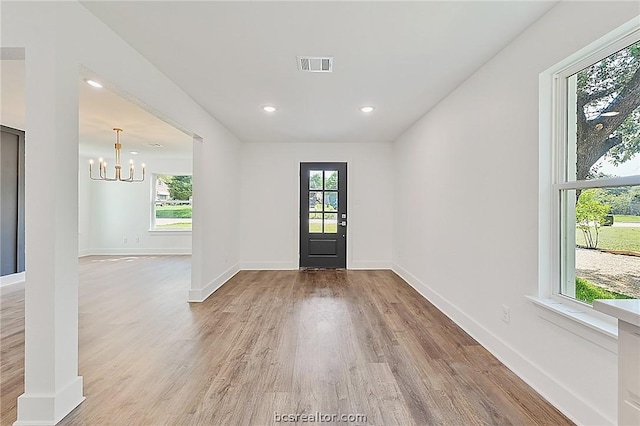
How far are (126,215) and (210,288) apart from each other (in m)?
5.13

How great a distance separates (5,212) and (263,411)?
5.70 meters

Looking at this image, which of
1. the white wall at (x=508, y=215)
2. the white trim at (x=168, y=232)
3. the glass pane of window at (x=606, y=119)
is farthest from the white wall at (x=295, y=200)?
the glass pane of window at (x=606, y=119)

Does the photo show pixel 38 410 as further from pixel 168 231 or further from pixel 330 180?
pixel 168 231

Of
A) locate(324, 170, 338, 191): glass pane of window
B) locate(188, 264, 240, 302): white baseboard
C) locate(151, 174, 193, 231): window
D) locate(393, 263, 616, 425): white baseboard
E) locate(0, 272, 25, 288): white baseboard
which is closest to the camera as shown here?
locate(393, 263, 616, 425): white baseboard

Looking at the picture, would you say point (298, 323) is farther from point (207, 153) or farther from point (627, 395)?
point (627, 395)

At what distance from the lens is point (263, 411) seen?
6.27 ft

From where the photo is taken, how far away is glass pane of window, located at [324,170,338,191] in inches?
253

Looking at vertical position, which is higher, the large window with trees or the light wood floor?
the large window with trees

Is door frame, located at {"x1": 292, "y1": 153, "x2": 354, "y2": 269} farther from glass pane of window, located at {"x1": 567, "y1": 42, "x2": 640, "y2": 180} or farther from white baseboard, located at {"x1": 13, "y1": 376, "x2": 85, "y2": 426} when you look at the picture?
white baseboard, located at {"x1": 13, "y1": 376, "x2": 85, "y2": 426}

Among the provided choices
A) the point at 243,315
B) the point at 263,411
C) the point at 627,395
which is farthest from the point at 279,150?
the point at 627,395

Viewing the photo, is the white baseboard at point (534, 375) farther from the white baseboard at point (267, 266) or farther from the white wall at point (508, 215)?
the white baseboard at point (267, 266)

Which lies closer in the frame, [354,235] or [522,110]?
[522,110]

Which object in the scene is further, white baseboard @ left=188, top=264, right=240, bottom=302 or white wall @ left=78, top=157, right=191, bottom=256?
white wall @ left=78, top=157, right=191, bottom=256

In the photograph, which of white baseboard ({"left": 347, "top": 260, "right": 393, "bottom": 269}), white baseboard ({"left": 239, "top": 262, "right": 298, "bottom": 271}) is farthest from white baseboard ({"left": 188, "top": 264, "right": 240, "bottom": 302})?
white baseboard ({"left": 347, "top": 260, "right": 393, "bottom": 269})
